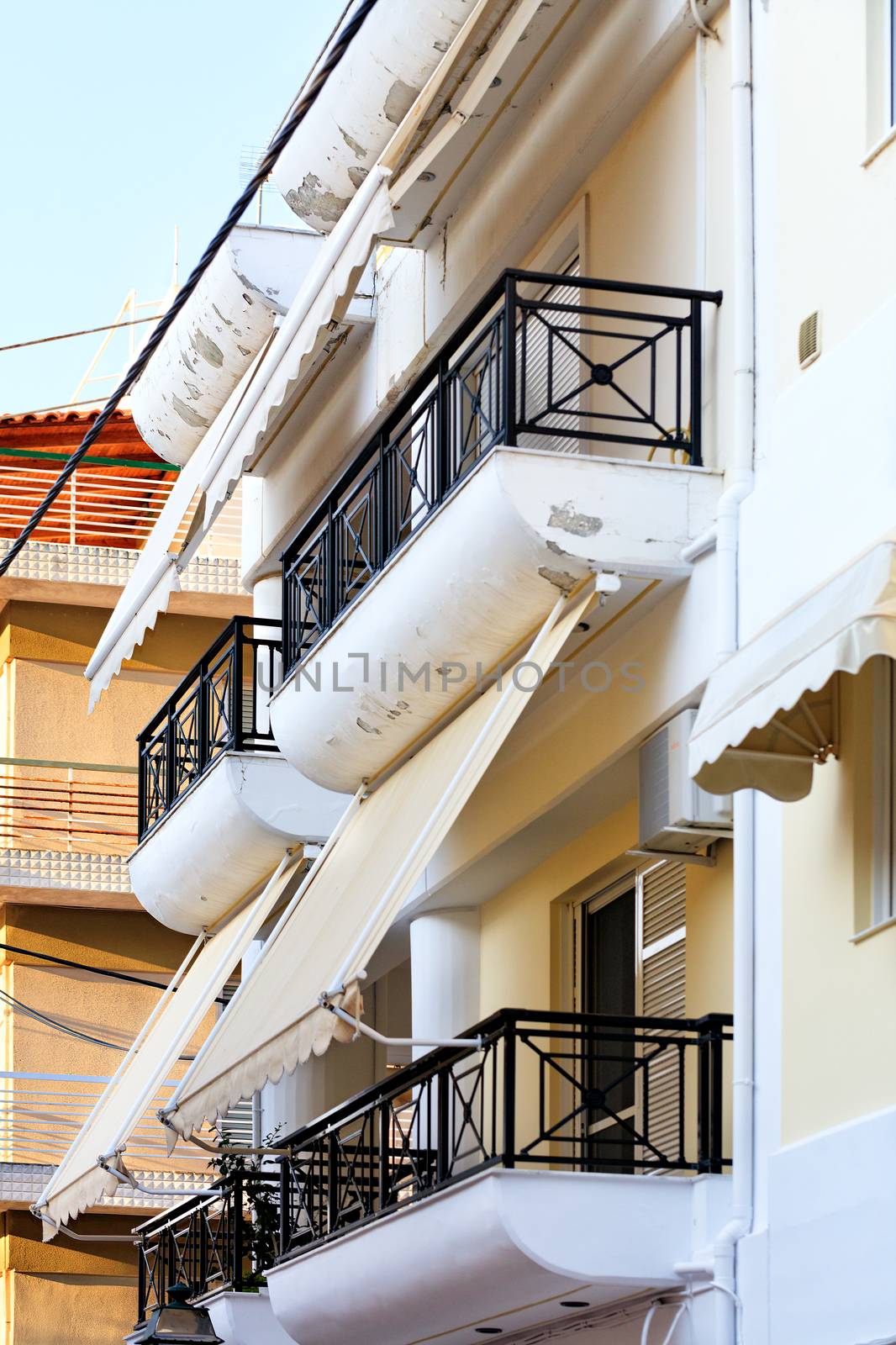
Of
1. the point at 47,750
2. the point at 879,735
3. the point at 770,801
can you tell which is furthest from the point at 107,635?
the point at 47,750

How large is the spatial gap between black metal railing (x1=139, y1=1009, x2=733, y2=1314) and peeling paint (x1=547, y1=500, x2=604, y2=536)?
2404 mm

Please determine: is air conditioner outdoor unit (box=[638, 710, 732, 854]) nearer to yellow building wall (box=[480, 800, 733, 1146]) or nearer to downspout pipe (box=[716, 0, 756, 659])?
yellow building wall (box=[480, 800, 733, 1146])

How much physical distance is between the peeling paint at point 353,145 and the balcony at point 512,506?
1.47m

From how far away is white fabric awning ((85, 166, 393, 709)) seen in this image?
12.5 metres

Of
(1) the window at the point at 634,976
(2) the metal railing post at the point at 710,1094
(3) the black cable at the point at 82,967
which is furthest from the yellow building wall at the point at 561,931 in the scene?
(3) the black cable at the point at 82,967

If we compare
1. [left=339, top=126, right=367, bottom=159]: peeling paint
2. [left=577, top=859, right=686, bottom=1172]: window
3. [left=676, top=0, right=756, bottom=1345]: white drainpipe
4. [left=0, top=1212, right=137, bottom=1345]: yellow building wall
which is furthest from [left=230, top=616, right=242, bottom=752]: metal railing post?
[left=0, top=1212, right=137, bottom=1345]: yellow building wall

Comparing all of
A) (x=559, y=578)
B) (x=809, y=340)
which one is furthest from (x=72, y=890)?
(x=809, y=340)

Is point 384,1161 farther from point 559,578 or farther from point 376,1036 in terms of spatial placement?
point 559,578

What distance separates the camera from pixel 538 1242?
1068 cm

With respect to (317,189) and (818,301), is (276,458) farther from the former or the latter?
(818,301)

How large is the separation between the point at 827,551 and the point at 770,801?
1.22 metres

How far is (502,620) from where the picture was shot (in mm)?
12148

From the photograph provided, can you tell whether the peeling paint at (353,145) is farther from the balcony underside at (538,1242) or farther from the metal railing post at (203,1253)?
the metal railing post at (203,1253)

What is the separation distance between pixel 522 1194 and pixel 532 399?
218 inches
